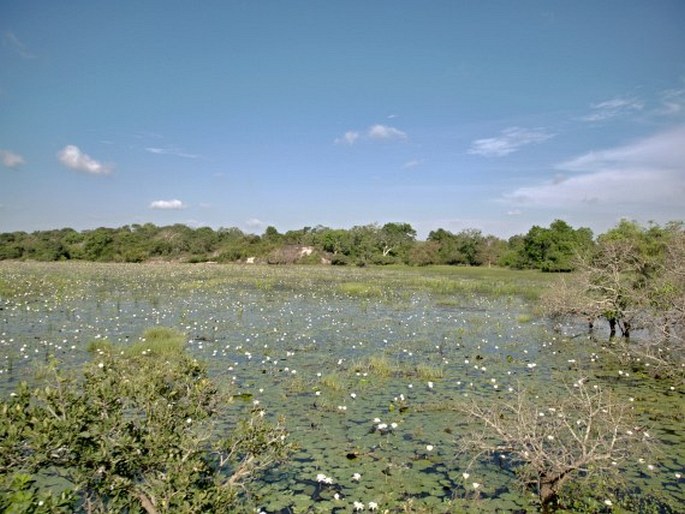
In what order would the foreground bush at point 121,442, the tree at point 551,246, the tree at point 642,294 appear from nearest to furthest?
the foreground bush at point 121,442
the tree at point 642,294
the tree at point 551,246

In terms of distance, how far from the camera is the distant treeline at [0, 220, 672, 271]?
7825 cm

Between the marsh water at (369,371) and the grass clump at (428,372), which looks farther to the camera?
the grass clump at (428,372)

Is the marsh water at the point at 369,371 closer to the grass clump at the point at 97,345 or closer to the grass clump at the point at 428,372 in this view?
the grass clump at the point at 428,372

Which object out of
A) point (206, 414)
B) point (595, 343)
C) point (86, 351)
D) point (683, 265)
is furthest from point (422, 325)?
point (206, 414)

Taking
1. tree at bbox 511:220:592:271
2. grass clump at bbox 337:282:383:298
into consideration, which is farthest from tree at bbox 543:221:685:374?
tree at bbox 511:220:592:271

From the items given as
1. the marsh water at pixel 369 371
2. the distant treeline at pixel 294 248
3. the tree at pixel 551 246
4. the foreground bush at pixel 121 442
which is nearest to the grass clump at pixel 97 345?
the marsh water at pixel 369 371

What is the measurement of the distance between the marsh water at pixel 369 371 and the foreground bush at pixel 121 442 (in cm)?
170

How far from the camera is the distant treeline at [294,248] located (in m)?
78.2

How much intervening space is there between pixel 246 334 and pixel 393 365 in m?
6.36

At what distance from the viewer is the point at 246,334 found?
18031 mm

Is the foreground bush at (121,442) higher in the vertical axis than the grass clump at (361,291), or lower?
higher

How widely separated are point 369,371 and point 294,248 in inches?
2734

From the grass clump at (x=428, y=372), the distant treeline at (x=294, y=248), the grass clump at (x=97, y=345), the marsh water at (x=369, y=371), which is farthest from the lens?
the distant treeline at (x=294, y=248)

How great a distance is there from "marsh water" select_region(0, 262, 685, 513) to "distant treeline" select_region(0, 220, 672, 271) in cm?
4916
